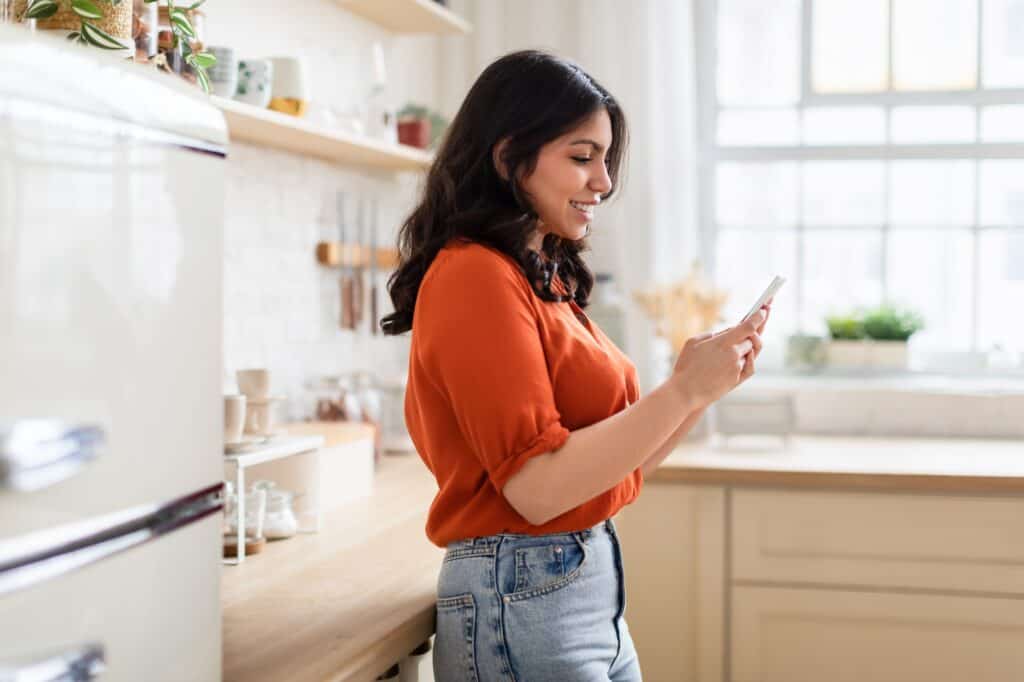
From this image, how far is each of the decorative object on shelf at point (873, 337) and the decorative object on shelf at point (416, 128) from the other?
1329 millimetres

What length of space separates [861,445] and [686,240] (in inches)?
31.2

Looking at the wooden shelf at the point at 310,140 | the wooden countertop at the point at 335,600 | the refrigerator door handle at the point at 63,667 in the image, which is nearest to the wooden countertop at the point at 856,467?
the wooden countertop at the point at 335,600

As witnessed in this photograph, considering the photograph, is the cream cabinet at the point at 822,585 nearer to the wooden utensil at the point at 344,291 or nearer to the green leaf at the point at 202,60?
the wooden utensil at the point at 344,291

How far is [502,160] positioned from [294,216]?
52.5 inches

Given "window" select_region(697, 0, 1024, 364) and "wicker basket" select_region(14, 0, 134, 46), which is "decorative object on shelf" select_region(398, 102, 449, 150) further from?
"wicker basket" select_region(14, 0, 134, 46)

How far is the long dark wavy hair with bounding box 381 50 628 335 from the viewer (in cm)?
140

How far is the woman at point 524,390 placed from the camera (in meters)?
1.28

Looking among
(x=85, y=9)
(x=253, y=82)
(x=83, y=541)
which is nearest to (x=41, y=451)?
(x=83, y=541)

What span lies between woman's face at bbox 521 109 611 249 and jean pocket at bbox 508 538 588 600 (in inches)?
15.8

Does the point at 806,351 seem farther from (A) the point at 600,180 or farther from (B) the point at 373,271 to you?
(A) the point at 600,180

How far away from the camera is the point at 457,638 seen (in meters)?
1.41

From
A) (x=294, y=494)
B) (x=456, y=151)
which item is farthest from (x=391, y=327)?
(x=294, y=494)

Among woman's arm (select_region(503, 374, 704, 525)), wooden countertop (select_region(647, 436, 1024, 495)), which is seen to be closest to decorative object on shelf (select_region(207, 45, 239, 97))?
woman's arm (select_region(503, 374, 704, 525))

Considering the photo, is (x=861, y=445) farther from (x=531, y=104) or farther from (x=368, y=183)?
(x=531, y=104)
